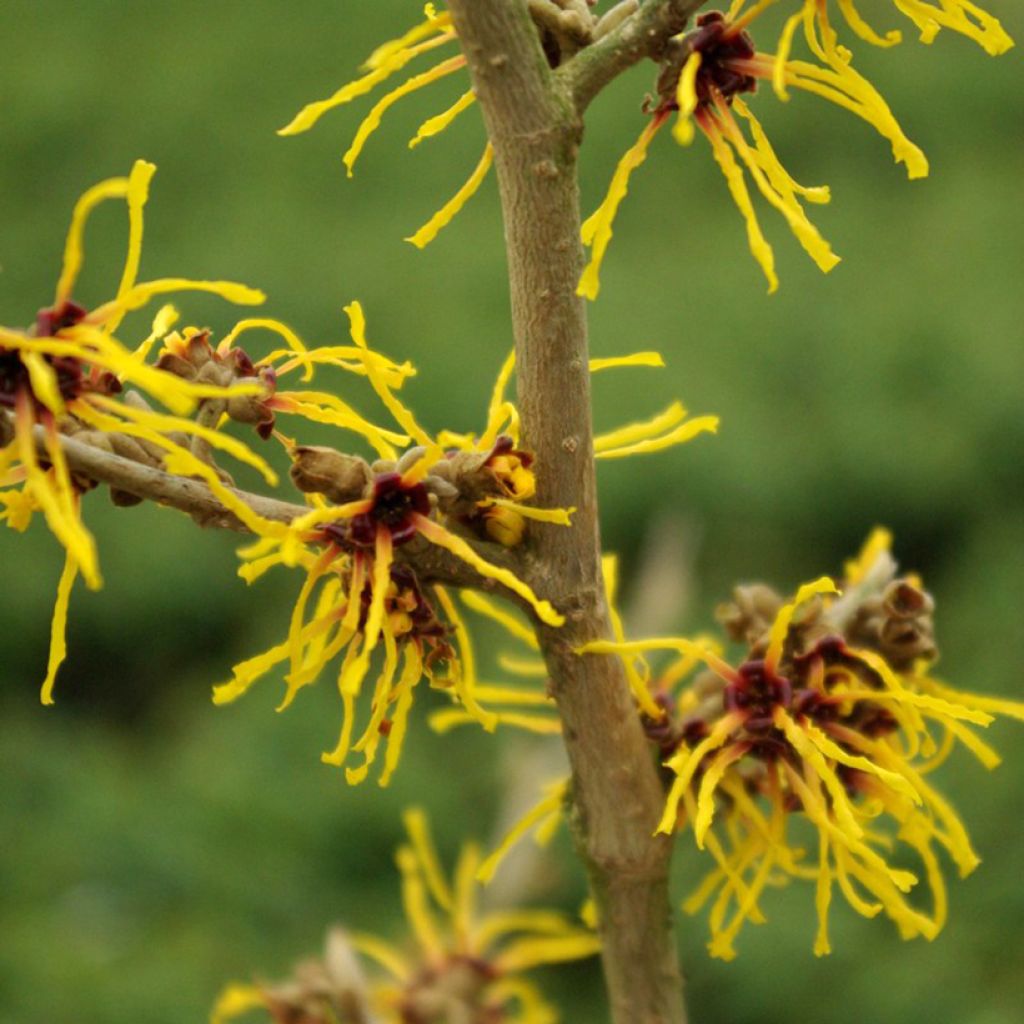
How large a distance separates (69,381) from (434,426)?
144 cm

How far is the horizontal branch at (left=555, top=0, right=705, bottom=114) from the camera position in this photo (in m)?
0.48

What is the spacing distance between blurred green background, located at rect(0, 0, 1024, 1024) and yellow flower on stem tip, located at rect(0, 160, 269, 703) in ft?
2.81

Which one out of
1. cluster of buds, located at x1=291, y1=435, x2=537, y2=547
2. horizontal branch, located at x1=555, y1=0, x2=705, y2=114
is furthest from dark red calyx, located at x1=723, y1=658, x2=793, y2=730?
horizontal branch, located at x1=555, y1=0, x2=705, y2=114

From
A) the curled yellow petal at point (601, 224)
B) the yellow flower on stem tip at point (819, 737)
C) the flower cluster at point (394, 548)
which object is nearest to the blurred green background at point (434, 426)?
the yellow flower on stem tip at point (819, 737)

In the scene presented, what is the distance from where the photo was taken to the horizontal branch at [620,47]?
48cm

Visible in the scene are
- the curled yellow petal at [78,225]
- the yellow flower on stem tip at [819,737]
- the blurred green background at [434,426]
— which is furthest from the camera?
the blurred green background at [434,426]

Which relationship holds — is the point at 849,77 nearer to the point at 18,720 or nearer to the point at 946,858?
the point at 946,858

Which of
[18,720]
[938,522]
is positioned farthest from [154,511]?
[938,522]

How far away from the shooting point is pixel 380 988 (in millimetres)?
815

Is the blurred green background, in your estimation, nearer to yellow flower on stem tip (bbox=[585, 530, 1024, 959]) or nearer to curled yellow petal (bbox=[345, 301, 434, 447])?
yellow flower on stem tip (bbox=[585, 530, 1024, 959])

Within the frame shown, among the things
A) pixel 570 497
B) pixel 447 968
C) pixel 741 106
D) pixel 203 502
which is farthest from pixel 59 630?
pixel 447 968

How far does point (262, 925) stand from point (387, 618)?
0.95 metres

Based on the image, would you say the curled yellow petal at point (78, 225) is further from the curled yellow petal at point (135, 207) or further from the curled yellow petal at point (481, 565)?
the curled yellow petal at point (481, 565)

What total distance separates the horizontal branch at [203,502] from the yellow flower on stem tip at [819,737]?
1.9 inches
